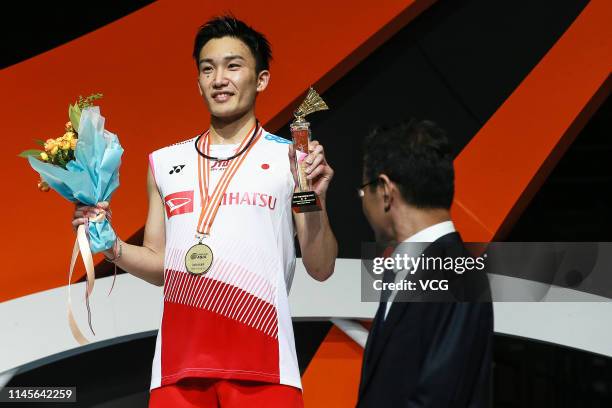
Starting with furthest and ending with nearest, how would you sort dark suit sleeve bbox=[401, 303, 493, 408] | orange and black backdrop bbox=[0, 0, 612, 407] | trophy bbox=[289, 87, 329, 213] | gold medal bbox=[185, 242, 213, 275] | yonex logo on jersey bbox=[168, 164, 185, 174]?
1. orange and black backdrop bbox=[0, 0, 612, 407]
2. yonex logo on jersey bbox=[168, 164, 185, 174]
3. gold medal bbox=[185, 242, 213, 275]
4. trophy bbox=[289, 87, 329, 213]
5. dark suit sleeve bbox=[401, 303, 493, 408]

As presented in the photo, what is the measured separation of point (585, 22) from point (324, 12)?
42.3 inches

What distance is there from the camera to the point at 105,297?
152 inches

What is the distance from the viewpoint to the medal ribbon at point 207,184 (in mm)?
2777

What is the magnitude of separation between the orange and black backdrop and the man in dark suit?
1.52 metres

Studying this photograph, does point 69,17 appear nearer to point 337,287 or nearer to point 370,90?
point 370,90

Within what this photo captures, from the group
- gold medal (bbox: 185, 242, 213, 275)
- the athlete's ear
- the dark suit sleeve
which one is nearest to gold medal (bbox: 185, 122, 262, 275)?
gold medal (bbox: 185, 242, 213, 275)

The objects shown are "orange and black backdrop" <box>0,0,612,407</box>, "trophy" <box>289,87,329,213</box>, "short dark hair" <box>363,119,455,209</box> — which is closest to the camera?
"short dark hair" <box>363,119,455,209</box>

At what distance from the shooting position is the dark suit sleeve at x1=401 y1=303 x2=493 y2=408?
201 cm

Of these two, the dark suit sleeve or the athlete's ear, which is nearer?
the dark suit sleeve

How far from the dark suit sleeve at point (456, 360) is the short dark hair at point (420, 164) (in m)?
0.29

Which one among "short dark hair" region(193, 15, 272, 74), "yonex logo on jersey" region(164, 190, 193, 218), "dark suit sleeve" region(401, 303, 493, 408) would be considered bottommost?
"dark suit sleeve" region(401, 303, 493, 408)

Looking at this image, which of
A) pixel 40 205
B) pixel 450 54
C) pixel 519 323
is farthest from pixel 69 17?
pixel 519 323

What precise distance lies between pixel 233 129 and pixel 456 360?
1.21 m

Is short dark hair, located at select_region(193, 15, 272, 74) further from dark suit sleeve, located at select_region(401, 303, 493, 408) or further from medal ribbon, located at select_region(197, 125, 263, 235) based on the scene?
dark suit sleeve, located at select_region(401, 303, 493, 408)
